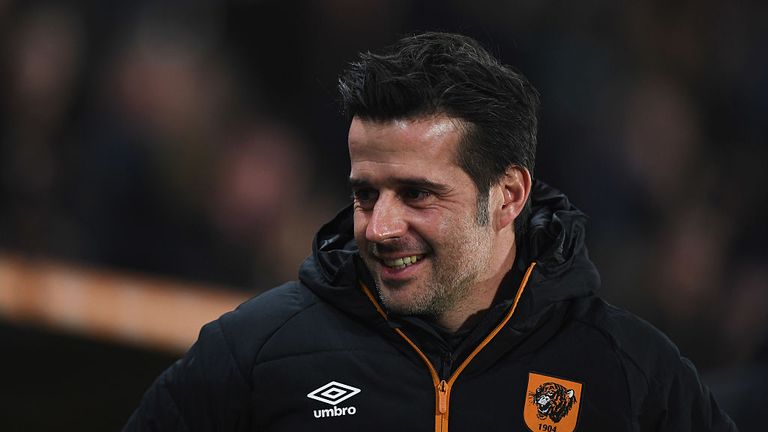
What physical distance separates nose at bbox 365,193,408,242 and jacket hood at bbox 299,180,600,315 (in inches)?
6.0

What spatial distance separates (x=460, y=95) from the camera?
7.43ft

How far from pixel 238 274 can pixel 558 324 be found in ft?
12.6

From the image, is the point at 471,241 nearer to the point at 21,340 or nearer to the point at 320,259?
the point at 320,259

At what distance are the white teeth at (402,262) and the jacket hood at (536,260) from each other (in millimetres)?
101

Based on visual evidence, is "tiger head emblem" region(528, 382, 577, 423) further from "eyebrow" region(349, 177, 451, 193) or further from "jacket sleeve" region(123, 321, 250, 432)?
"jacket sleeve" region(123, 321, 250, 432)

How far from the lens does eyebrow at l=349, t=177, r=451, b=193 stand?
220 centimetres

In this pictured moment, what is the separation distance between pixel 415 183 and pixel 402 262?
147 millimetres

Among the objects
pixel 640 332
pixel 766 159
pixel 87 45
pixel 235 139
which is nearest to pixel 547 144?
pixel 766 159

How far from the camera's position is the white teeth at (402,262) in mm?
2234

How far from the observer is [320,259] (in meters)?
2.37

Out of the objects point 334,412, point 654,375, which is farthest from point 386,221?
point 654,375

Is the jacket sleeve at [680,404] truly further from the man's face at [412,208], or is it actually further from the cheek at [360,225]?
the cheek at [360,225]

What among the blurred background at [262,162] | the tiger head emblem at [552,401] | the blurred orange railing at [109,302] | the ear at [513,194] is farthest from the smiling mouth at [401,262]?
the blurred orange railing at [109,302]

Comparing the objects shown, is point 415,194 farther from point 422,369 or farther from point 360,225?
point 422,369
